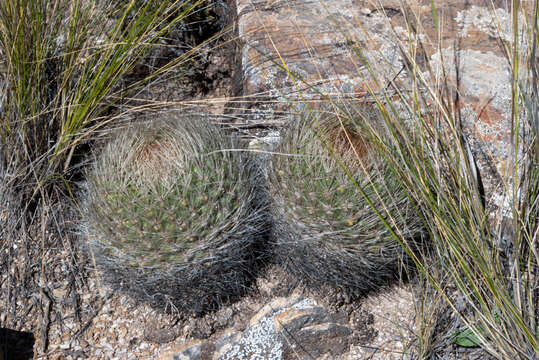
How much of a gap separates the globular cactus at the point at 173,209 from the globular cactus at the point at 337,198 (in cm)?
16

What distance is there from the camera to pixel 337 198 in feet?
5.47

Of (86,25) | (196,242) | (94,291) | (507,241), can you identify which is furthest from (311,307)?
(86,25)

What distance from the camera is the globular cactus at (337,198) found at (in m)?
1.66

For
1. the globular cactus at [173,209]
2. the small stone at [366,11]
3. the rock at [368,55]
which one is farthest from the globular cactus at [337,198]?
the small stone at [366,11]

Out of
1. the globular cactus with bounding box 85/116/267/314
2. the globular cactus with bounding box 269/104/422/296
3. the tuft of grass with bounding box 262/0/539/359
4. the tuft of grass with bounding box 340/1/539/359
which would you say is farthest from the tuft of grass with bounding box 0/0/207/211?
the tuft of grass with bounding box 340/1/539/359

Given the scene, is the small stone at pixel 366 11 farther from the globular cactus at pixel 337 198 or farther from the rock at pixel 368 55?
the globular cactus at pixel 337 198

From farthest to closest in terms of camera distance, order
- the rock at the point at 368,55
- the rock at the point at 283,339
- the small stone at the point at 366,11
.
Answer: the small stone at the point at 366,11 < the rock at the point at 368,55 < the rock at the point at 283,339

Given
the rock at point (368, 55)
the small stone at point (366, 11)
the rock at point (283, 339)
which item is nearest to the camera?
the rock at point (283, 339)

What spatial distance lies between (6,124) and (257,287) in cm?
123

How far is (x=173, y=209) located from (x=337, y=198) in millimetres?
531

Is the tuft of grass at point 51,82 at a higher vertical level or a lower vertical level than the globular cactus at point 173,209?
higher

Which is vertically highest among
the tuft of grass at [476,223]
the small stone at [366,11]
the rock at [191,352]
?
the small stone at [366,11]

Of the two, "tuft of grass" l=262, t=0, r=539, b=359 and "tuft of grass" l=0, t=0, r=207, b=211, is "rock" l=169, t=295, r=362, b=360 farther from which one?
"tuft of grass" l=0, t=0, r=207, b=211

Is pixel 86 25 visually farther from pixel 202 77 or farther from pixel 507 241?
pixel 507 241
